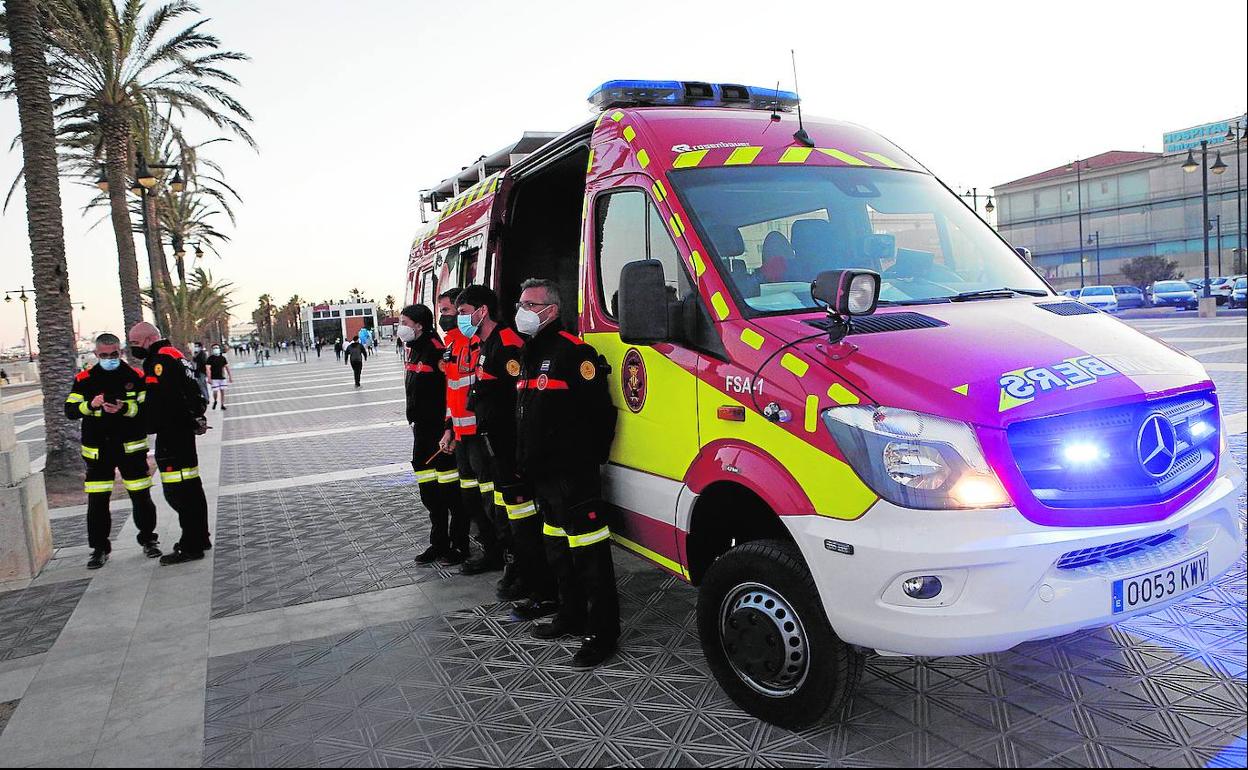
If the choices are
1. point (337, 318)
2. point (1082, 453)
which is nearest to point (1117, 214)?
point (337, 318)

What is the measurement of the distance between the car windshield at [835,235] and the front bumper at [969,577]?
1148 millimetres

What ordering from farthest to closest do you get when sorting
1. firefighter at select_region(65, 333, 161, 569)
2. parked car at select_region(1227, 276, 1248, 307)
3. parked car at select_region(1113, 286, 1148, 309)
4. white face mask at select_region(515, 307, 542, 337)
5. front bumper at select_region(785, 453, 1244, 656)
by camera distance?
parked car at select_region(1113, 286, 1148, 309) < parked car at select_region(1227, 276, 1248, 307) < firefighter at select_region(65, 333, 161, 569) < white face mask at select_region(515, 307, 542, 337) < front bumper at select_region(785, 453, 1244, 656)

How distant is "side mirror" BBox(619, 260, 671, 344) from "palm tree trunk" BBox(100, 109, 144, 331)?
1891 centimetres

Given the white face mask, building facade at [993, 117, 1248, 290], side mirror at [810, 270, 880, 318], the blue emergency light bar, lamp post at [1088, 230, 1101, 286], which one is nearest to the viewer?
side mirror at [810, 270, 880, 318]

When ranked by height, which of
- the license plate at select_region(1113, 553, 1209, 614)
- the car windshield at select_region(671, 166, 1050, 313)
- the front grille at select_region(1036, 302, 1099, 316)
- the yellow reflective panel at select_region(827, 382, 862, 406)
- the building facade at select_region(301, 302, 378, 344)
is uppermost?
the building facade at select_region(301, 302, 378, 344)

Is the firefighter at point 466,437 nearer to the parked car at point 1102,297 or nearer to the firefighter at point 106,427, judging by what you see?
the firefighter at point 106,427

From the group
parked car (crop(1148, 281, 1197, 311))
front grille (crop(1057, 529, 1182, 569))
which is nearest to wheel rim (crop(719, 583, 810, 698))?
front grille (crop(1057, 529, 1182, 569))

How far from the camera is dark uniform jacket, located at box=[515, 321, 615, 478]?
4.19 m

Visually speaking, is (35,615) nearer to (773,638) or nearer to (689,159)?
(773,638)

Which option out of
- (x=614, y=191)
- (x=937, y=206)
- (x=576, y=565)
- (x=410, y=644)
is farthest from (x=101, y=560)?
(x=937, y=206)

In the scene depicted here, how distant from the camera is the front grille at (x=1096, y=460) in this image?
2879 millimetres

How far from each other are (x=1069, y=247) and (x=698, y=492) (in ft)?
273

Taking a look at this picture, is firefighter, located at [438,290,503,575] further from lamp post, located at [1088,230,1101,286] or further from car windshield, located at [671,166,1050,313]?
lamp post, located at [1088,230,1101,286]

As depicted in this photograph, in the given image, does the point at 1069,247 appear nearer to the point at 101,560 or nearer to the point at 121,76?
the point at 121,76
